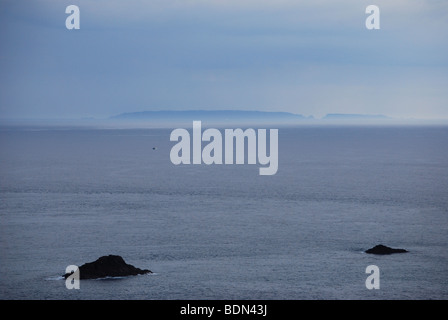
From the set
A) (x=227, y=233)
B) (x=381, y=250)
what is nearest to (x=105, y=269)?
(x=227, y=233)

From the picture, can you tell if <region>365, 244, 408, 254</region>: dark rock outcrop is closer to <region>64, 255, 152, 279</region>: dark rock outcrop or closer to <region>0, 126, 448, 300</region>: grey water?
<region>0, 126, 448, 300</region>: grey water

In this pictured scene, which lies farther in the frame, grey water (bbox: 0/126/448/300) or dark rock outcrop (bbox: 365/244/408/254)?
dark rock outcrop (bbox: 365/244/408/254)

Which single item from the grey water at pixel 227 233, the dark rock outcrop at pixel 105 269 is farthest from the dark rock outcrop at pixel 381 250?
the dark rock outcrop at pixel 105 269

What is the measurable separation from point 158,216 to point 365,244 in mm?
31262

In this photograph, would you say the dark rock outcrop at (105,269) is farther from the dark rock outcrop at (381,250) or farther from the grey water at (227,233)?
the dark rock outcrop at (381,250)

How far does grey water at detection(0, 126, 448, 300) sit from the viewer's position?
195ft

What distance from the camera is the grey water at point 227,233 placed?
59.5 m

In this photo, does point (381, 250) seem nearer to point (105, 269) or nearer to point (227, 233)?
point (227, 233)

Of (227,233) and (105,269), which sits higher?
(227,233)

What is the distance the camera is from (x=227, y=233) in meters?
82.2

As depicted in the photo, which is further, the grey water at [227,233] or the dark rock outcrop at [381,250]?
the dark rock outcrop at [381,250]

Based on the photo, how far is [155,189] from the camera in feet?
408

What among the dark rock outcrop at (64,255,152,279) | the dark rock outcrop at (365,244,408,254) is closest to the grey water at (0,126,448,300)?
the dark rock outcrop at (64,255,152,279)

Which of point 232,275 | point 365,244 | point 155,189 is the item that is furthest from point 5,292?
point 155,189
